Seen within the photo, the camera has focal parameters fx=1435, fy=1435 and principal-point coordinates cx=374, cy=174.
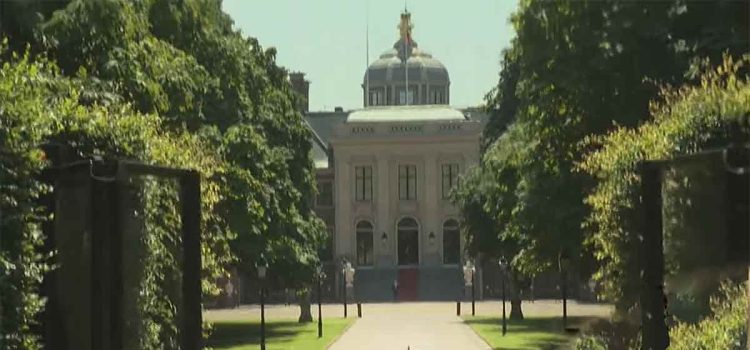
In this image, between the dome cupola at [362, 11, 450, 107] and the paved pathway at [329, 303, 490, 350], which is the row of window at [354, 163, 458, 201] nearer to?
the dome cupola at [362, 11, 450, 107]

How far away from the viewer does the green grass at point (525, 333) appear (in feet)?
86.3

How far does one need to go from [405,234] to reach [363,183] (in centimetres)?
327

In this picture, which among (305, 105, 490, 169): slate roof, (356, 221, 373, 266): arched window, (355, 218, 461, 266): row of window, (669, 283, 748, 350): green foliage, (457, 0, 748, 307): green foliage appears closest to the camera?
(669, 283, 748, 350): green foliage

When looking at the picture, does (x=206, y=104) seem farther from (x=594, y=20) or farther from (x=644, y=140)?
(x=644, y=140)

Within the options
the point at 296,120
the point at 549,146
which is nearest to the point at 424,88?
the point at 296,120

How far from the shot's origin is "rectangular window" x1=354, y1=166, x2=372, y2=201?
2788 inches

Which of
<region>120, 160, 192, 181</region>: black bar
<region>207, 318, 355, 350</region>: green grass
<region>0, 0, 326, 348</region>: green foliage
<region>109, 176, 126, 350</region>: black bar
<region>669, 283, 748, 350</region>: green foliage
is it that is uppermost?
<region>0, 0, 326, 348</region>: green foliage

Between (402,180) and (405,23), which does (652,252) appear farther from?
(402,180)

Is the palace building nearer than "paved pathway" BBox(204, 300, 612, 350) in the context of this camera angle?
No

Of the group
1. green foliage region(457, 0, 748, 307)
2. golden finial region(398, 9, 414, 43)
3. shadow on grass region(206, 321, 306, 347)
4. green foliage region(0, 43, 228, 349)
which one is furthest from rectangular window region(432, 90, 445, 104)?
green foliage region(0, 43, 228, 349)

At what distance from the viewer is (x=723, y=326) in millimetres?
8656

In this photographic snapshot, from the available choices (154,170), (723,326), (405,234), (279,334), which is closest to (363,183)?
(405,234)

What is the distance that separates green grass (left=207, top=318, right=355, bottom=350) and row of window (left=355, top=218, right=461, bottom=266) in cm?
2706

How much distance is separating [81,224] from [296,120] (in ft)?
94.4
